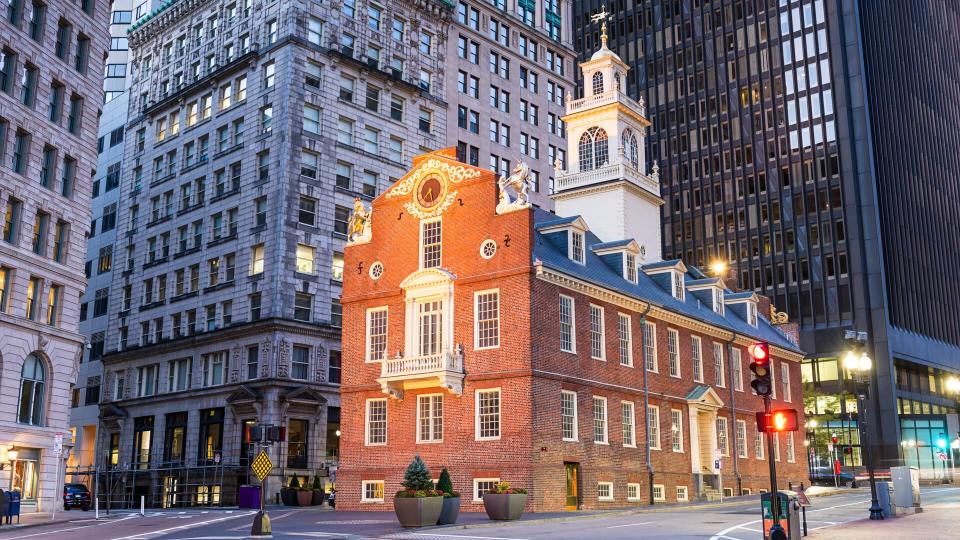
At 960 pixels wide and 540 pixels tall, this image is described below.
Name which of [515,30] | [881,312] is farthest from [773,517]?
[881,312]

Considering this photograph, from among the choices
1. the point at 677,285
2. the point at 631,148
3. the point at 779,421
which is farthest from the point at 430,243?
the point at 779,421

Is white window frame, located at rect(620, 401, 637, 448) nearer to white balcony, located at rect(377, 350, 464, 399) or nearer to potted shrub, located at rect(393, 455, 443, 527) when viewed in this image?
white balcony, located at rect(377, 350, 464, 399)

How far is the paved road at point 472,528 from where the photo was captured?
2656 centimetres

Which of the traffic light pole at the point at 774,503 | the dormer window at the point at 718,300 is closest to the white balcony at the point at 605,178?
the dormer window at the point at 718,300

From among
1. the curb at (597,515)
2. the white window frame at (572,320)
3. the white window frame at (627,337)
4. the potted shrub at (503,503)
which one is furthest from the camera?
the white window frame at (627,337)

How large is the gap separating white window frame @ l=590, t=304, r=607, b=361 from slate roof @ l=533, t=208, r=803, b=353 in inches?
49.5

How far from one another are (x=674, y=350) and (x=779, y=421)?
30.9 meters

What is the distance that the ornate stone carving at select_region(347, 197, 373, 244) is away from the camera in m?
45.6

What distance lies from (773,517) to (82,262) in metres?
38.6

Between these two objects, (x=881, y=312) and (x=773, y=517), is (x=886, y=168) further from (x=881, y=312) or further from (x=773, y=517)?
(x=773, y=517)

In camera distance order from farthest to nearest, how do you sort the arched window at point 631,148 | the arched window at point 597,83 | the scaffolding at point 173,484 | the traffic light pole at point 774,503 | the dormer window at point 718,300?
the scaffolding at point 173,484
the arched window at point 597,83
the dormer window at point 718,300
the arched window at point 631,148
the traffic light pole at point 774,503

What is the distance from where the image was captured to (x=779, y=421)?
19891mm

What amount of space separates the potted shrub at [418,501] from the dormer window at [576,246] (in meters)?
16.0

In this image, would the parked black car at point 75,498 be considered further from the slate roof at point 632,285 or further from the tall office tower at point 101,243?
the slate roof at point 632,285
